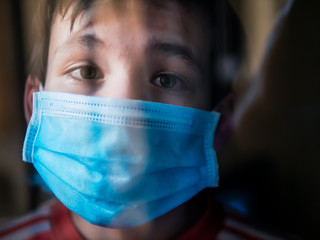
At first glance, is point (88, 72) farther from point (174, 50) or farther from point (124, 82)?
point (174, 50)

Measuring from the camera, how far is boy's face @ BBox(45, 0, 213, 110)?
0.72 meters

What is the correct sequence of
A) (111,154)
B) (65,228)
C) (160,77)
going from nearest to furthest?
(111,154) → (160,77) → (65,228)

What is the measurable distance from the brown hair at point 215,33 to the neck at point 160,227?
352 mm

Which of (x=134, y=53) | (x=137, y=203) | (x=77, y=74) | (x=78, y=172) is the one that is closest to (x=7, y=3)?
(x=77, y=74)

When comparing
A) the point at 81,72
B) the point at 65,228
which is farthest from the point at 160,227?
the point at 81,72

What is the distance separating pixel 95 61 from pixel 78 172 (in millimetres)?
272

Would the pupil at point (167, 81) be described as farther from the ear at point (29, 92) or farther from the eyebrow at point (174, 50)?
the ear at point (29, 92)

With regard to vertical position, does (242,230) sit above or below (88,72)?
below

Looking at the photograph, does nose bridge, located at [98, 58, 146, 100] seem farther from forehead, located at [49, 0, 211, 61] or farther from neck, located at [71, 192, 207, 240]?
neck, located at [71, 192, 207, 240]

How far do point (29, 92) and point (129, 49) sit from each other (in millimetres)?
318

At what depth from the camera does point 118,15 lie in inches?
28.9

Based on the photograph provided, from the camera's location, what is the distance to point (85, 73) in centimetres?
76

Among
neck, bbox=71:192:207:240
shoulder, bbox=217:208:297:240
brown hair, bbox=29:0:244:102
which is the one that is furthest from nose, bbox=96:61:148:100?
shoulder, bbox=217:208:297:240

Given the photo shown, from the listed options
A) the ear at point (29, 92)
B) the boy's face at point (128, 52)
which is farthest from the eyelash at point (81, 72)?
the ear at point (29, 92)
